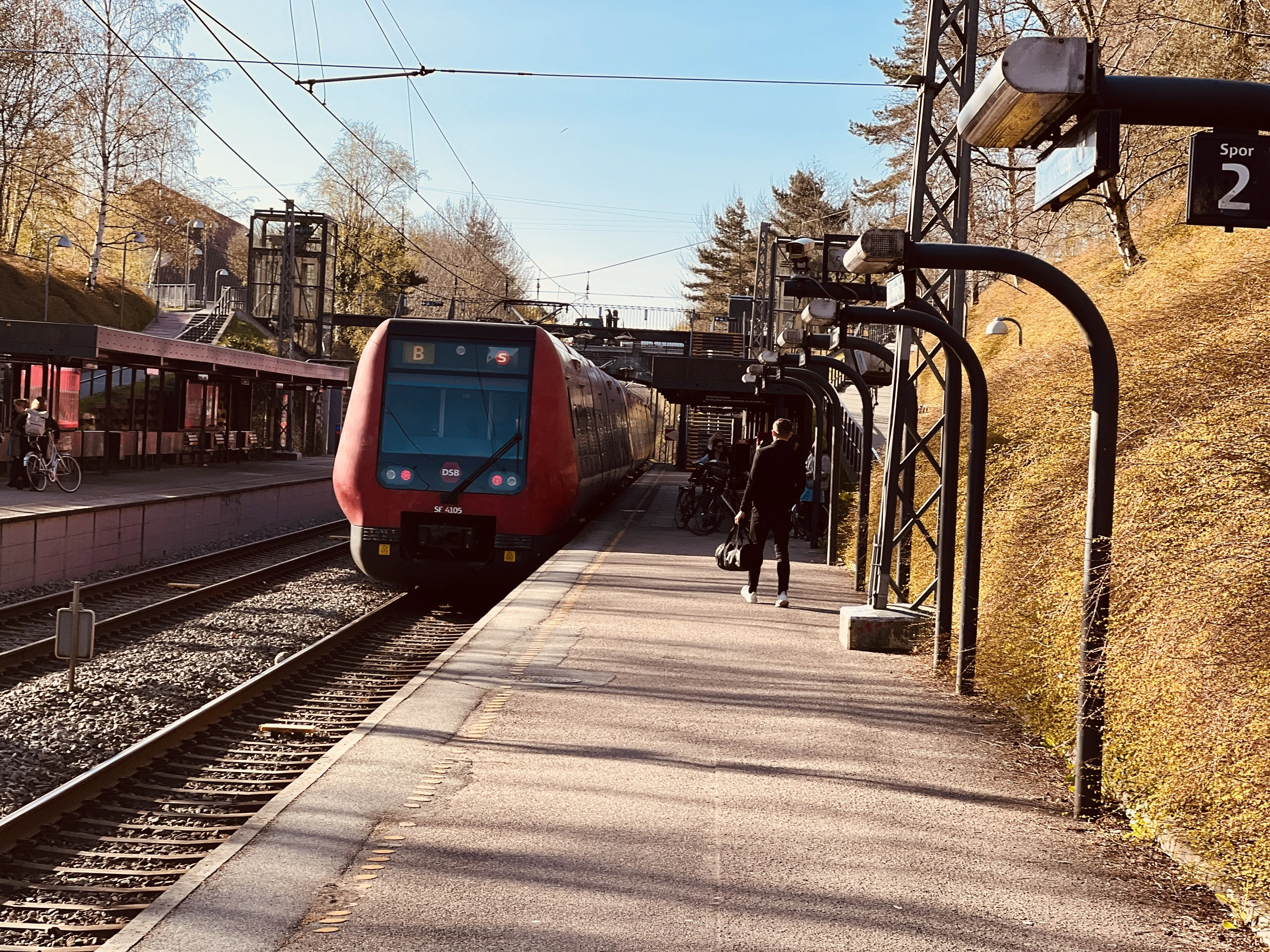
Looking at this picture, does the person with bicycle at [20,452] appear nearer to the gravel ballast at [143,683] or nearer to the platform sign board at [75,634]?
the gravel ballast at [143,683]

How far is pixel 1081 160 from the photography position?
4.04 m

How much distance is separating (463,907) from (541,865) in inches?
18.8

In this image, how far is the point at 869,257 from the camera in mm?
6039

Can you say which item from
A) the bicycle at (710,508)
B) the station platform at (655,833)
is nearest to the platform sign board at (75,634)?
the station platform at (655,833)

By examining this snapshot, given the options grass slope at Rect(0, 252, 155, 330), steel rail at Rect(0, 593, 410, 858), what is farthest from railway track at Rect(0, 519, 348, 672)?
grass slope at Rect(0, 252, 155, 330)

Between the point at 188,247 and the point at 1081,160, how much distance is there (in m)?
64.9

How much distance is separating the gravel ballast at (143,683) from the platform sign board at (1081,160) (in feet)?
19.0

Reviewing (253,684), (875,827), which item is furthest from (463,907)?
(253,684)

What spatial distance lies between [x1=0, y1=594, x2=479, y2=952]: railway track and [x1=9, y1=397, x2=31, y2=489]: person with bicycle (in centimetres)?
1300

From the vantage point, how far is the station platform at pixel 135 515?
15.9m

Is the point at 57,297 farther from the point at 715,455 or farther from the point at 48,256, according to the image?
the point at 715,455

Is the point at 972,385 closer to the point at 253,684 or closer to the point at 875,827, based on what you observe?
the point at 875,827

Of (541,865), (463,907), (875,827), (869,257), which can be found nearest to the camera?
(463,907)

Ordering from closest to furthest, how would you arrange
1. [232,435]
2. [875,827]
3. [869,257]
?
[875,827] → [869,257] → [232,435]
